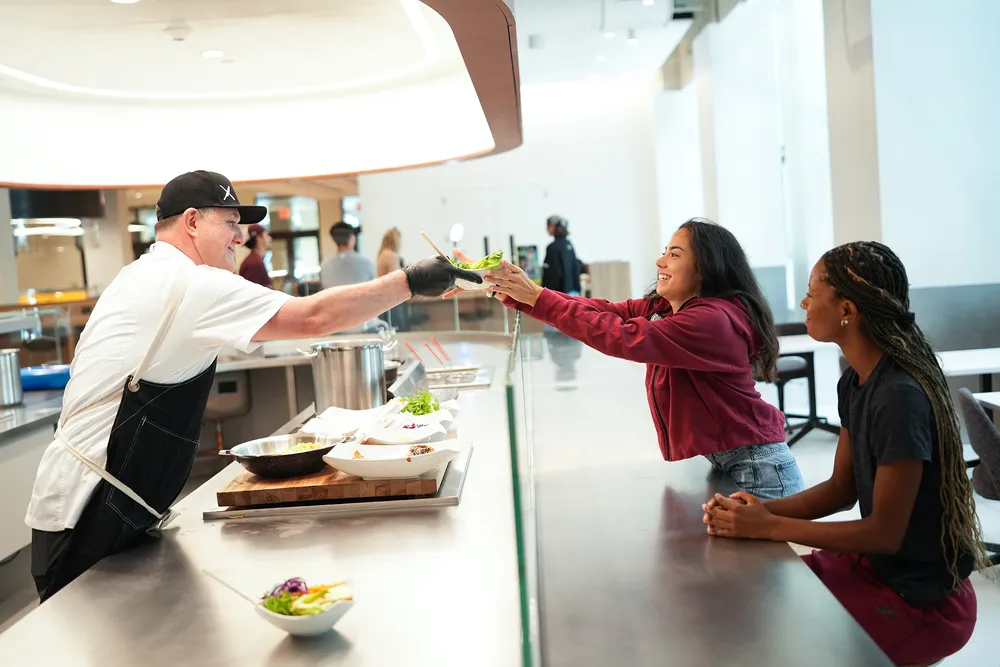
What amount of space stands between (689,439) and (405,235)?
379 inches

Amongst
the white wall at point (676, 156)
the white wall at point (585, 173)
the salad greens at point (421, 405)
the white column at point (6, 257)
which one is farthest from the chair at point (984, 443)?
the white wall at point (585, 173)

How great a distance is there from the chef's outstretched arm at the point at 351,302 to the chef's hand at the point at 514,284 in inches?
4.0

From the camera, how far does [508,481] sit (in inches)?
76.4

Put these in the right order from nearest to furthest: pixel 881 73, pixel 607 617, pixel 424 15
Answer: pixel 607 617
pixel 424 15
pixel 881 73

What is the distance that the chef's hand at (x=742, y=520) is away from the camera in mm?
1539

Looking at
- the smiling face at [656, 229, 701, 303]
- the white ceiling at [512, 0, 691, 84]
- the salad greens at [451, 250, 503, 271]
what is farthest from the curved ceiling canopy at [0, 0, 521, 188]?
the white ceiling at [512, 0, 691, 84]

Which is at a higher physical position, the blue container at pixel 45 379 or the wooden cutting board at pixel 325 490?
the blue container at pixel 45 379

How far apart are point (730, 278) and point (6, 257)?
8.17 meters

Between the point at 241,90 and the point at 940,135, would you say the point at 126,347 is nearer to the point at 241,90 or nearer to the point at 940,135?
the point at 241,90

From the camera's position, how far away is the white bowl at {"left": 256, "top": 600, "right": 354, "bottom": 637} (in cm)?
114

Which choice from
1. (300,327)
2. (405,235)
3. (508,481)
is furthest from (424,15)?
(405,235)

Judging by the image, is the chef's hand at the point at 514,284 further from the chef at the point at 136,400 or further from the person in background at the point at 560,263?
the person in background at the point at 560,263

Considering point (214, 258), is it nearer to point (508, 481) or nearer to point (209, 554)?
point (209, 554)

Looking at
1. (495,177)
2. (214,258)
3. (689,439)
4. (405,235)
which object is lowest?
(689,439)
